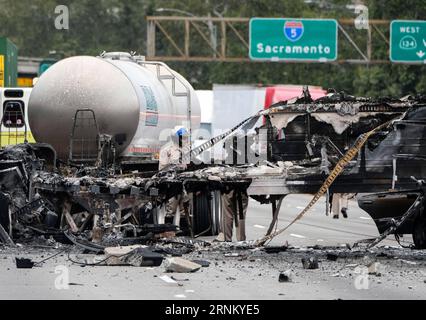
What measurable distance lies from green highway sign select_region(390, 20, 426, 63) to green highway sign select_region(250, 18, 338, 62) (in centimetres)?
227

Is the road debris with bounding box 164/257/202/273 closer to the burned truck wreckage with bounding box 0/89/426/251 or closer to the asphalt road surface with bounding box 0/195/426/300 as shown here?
the asphalt road surface with bounding box 0/195/426/300

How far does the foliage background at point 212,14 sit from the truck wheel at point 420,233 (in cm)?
3408

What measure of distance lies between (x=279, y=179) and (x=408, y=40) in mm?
32400

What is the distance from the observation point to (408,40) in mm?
50250

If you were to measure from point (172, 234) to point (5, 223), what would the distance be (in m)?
2.49

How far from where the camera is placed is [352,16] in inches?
3228

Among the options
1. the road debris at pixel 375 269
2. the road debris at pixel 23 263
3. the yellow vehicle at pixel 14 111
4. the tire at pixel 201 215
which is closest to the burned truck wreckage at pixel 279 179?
the road debris at pixel 375 269

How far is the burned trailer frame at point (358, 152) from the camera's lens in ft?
61.1

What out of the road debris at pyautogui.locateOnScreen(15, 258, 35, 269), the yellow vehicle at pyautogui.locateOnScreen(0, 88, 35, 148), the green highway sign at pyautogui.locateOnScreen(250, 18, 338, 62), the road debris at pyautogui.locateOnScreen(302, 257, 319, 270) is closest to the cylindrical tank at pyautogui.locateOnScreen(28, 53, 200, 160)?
the road debris at pyautogui.locateOnScreen(15, 258, 35, 269)

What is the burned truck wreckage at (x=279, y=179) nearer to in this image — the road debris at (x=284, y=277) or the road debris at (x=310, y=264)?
the road debris at (x=310, y=264)

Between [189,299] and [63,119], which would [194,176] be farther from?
[189,299]

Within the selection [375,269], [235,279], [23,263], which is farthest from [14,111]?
[235,279]

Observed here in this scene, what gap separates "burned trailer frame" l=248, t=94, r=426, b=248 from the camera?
18625 mm
